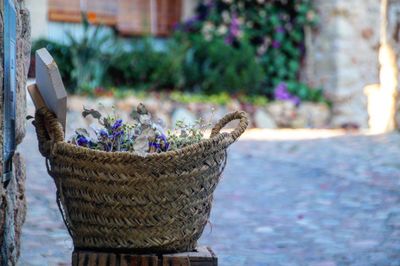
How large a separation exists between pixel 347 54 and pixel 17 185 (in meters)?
8.90

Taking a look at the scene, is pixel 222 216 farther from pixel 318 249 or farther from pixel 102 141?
pixel 102 141

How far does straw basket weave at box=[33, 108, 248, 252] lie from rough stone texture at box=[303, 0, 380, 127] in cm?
892

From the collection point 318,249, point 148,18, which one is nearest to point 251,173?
point 318,249

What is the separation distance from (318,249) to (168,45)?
724 centimetres

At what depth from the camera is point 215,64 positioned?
10.6 meters

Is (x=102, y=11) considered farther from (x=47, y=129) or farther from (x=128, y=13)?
(x=47, y=129)

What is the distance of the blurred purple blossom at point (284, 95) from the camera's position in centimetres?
1070

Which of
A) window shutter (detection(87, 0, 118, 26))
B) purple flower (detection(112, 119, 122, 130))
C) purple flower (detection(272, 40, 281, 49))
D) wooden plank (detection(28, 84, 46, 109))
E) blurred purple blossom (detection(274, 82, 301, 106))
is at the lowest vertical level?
blurred purple blossom (detection(274, 82, 301, 106))

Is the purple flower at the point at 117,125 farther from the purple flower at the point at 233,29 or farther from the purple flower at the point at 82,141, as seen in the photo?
the purple flower at the point at 233,29

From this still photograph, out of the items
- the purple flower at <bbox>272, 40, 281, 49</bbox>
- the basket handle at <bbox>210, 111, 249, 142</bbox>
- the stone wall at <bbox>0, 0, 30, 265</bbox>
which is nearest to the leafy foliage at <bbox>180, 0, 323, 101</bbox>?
the purple flower at <bbox>272, 40, 281, 49</bbox>

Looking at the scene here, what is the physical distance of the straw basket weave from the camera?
201 centimetres

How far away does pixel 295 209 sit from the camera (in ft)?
15.1

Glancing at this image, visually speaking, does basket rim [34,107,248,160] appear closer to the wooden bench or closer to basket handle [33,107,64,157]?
basket handle [33,107,64,157]

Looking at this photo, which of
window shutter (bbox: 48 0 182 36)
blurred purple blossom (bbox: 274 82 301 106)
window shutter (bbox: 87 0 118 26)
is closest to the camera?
window shutter (bbox: 48 0 182 36)
